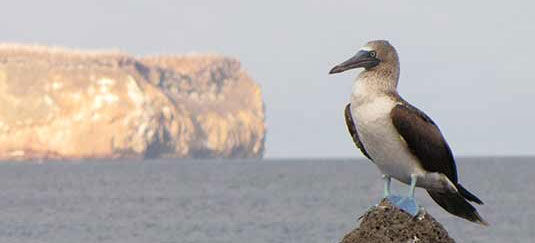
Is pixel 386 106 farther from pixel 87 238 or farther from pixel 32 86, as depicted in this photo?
pixel 32 86

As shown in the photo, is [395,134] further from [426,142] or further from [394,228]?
[394,228]

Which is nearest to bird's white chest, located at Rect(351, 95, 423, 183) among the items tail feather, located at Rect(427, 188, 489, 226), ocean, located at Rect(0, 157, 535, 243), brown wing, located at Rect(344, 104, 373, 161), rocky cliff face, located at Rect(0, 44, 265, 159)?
brown wing, located at Rect(344, 104, 373, 161)

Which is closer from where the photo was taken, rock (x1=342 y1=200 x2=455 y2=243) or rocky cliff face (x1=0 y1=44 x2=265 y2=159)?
Result: rock (x1=342 y1=200 x2=455 y2=243)

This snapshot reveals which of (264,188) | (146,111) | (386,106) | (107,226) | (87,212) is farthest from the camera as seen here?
(146,111)

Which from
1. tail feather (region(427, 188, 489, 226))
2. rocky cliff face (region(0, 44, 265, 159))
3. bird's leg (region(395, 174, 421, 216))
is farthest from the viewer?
rocky cliff face (region(0, 44, 265, 159))

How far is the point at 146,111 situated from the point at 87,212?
110 m

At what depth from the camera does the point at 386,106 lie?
1047cm

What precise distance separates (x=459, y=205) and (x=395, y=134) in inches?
34.0

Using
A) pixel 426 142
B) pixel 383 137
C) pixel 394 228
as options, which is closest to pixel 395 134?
pixel 383 137

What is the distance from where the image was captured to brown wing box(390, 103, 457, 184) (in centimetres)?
1062

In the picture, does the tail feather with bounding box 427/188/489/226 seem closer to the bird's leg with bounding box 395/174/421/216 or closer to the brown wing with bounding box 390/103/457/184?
the brown wing with bounding box 390/103/457/184

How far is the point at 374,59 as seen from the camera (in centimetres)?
1060

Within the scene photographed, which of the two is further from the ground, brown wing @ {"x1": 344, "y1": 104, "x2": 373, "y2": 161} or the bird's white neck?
the bird's white neck

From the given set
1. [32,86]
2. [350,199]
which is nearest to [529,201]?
[350,199]
